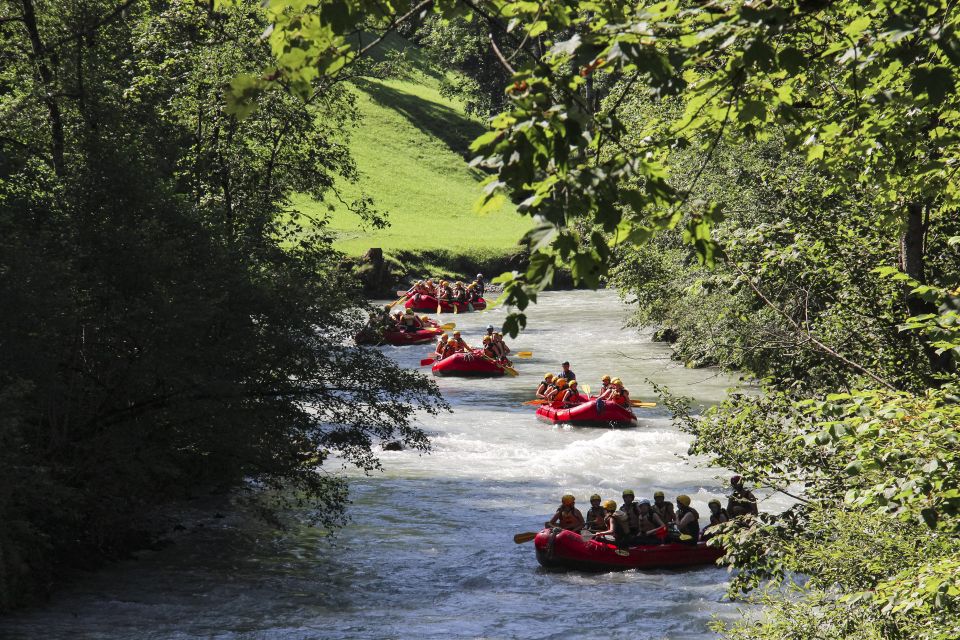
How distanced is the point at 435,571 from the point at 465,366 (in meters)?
14.9

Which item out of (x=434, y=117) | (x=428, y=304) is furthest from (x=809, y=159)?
(x=434, y=117)

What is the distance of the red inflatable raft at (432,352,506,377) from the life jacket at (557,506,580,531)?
560 inches

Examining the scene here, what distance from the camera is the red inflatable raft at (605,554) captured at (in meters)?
14.4

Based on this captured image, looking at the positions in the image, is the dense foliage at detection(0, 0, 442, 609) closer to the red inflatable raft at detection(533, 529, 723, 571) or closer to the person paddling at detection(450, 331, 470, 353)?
the red inflatable raft at detection(533, 529, 723, 571)

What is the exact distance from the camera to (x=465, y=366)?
95.8 ft

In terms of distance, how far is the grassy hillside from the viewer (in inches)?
2216

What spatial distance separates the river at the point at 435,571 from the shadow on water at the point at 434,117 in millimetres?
57195

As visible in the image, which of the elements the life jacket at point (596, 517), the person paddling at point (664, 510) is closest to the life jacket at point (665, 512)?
the person paddling at point (664, 510)

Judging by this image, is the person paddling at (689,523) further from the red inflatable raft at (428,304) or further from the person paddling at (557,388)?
the red inflatable raft at (428,304)

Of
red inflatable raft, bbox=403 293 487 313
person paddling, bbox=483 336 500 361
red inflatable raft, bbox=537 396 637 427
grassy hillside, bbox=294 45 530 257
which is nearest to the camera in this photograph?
red inflatable raft, bbox=537 396 637 427

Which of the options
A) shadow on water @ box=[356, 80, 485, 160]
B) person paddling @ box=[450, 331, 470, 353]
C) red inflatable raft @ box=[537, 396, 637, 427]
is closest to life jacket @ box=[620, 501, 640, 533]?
red inflatable raft @ box=[537, 396, 637, 427]

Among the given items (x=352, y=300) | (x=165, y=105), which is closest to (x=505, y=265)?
(x=165, y=105)

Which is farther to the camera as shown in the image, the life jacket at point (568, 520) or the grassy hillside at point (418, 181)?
the grassy hillside at point (418, 181)

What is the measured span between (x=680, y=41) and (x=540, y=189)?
4.83ft
